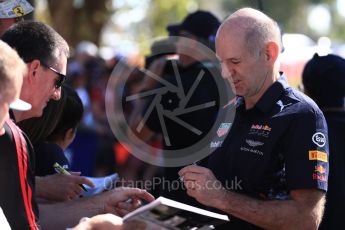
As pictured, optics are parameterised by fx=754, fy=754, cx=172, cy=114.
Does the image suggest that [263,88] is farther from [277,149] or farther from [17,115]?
[17,115]

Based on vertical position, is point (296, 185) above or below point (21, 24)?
below

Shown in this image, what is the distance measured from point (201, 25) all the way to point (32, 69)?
267 cm

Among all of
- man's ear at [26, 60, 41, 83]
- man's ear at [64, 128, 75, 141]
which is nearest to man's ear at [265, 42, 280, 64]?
man's ear at [26, 60, 41, 83]

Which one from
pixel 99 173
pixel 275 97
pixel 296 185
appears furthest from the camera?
pixel 99 173

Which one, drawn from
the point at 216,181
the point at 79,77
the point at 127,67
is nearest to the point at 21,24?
the point at 216,181

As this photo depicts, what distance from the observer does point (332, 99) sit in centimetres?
483

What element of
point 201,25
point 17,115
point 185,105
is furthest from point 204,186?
point 201,25

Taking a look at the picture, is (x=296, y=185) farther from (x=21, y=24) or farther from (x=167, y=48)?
(x=167, y=48)

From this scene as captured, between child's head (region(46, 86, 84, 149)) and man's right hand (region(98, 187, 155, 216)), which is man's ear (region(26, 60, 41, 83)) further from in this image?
A: child's head (region(46, 86, 84, 149))

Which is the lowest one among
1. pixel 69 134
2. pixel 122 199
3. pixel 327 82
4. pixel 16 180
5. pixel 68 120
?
pixel 122 199

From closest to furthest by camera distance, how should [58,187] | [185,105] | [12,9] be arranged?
[58,187] < [12,9] < [185,105]

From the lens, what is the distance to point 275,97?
393cm

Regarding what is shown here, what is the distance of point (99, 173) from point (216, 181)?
7114 millimetres

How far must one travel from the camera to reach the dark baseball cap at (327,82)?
191 inches
